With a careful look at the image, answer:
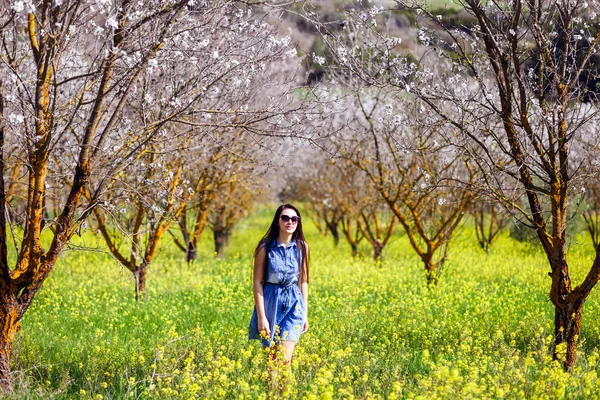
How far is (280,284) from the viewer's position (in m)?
5.93

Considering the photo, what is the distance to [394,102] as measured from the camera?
39.9ft

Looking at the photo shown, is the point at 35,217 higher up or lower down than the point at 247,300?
higher up

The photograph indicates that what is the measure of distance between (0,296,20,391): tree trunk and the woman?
78.6 inches

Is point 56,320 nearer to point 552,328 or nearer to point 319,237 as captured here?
point 552,328

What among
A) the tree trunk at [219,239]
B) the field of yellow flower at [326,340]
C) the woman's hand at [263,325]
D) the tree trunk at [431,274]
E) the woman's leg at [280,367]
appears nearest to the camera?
the woman's leg at [280,367]

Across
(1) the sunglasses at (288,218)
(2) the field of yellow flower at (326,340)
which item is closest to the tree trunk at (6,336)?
(2) the field of yellow flower at (326,340)

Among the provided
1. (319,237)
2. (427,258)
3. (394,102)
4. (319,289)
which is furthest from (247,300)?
(319,237)

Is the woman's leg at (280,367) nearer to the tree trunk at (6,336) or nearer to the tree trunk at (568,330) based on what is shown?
the tree trunk at (6,336)

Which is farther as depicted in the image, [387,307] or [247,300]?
[247,300]

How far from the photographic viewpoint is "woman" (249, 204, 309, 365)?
19.0 feet

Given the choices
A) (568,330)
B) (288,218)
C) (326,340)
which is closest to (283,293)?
(288,218)

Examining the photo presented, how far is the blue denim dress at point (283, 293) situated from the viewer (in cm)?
584

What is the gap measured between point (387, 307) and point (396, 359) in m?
Result: 2.84

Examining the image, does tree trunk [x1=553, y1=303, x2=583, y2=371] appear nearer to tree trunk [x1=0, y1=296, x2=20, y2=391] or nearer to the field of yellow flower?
the field of yellow flower
